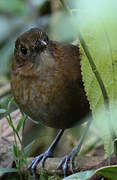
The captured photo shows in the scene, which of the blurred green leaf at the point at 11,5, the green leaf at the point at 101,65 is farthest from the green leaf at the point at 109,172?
the blurred green leaf at the point at 11,5

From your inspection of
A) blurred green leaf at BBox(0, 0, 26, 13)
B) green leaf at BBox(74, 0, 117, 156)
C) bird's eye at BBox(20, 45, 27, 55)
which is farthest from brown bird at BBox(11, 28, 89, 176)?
blurred green leaf at BBox(0, 0, 26, 13)

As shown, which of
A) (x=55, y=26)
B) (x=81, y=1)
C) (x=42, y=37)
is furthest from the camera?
(x=55, y=26)

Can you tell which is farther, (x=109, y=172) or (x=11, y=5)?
(x=11, y=5)

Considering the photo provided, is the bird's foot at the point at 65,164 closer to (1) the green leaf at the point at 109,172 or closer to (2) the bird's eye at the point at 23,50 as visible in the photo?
(2) the bird's eye at the point at 23,50

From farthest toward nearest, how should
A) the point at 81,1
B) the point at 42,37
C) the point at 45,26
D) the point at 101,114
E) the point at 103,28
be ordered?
the point at 45,26 < the point at 42,37 < the point at 101,114 < the point at 103,28 < the point at 81,1

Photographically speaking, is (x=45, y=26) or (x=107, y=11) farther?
(x=45, y=26)

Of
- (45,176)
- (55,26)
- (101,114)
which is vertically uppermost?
(55,26)

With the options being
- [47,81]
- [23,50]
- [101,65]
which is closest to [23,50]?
[23,50]

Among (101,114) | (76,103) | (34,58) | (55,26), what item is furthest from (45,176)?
(55,26)

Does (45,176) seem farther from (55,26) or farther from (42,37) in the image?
(55,26)

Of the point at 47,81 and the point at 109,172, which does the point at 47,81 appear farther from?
the point at 109,172
